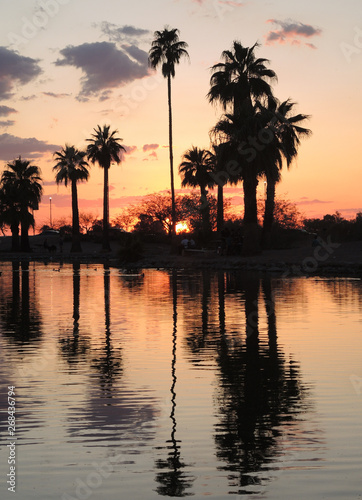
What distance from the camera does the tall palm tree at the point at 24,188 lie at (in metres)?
81.8

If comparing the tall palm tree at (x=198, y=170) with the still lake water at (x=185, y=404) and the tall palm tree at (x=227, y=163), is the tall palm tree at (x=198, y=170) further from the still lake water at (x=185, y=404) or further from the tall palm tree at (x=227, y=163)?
the still lake water at (x=185, y=404)

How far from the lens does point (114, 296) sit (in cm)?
2564

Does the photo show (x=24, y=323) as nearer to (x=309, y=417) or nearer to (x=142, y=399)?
(x=142, y=399)

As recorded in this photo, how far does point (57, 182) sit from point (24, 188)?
5.65 metres

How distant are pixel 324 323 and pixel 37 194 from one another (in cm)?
6995

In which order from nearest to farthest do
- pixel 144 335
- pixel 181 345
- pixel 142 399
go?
1. pixel 142 399
2. pixel 181 345
3. pixel 144 335

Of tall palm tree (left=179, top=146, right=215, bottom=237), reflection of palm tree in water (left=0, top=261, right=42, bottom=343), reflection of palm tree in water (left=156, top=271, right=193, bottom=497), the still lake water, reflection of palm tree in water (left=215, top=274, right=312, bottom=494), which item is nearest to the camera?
reflection of palm tree in water (left=156, top=271, right=193, bottom=497)

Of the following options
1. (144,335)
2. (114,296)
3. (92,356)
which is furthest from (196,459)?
(114,296)

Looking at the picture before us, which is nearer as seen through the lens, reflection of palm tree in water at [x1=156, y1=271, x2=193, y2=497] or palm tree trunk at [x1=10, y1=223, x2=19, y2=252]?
reflection of palm tree in water at [x1=156, y1=271, x2=193, y2=497]

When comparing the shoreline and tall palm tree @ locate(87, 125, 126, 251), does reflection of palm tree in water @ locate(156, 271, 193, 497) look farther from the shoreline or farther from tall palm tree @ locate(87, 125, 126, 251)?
tall palm tree @ locate(87, 125, 126, 251)

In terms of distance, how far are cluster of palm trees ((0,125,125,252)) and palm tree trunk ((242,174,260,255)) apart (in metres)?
30.2

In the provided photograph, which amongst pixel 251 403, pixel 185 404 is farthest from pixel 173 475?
pixel 251 403

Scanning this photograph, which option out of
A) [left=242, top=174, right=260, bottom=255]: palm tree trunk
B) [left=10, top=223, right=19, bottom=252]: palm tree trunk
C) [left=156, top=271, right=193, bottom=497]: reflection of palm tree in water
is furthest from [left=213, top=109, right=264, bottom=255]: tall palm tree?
[left=10, top=223, right=19, bottom=252]: palm tree trunk

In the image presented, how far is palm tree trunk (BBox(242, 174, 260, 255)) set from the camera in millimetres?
46200
